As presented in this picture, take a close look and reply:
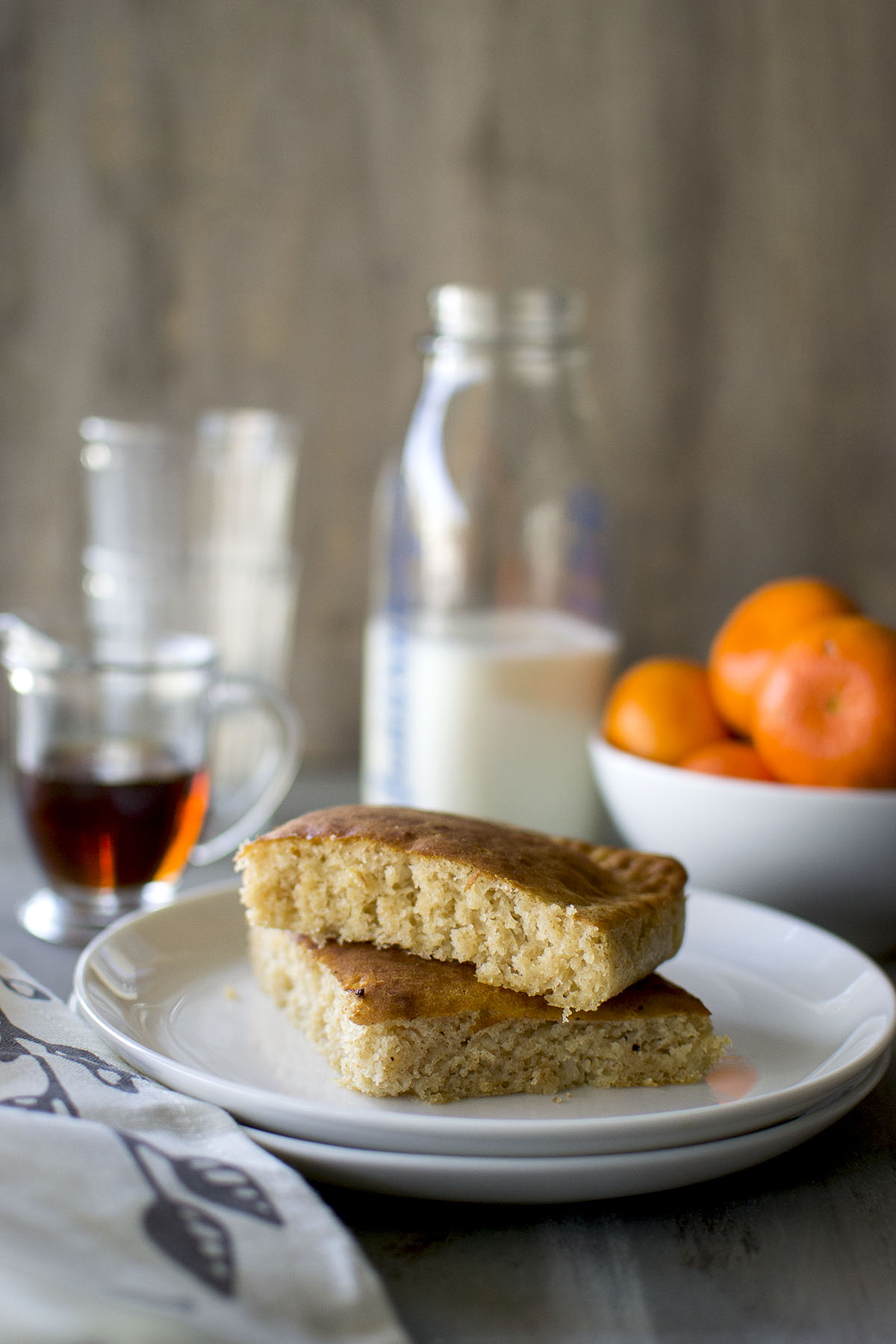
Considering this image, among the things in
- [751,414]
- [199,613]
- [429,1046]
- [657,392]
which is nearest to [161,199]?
[199,613]

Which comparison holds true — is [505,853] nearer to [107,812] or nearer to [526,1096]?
[526,1096]

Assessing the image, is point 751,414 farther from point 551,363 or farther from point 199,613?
point 199,613

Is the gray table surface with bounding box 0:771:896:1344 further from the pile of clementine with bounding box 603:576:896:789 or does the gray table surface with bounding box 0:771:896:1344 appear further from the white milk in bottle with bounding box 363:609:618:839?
the white milk in bottle with bounding box 363:609:618:839

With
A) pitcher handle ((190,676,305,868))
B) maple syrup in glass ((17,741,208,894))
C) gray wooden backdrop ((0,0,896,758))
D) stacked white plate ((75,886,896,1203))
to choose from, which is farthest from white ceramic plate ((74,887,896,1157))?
gray wooden backdrop ((0,0,896,758))

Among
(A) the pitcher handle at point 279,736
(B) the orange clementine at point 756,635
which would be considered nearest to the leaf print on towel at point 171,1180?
(A) the pitcher handle at point 279,736

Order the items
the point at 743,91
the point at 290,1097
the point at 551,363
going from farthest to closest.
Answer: the point at 743,91 < the point at 551,363 < the point at 290,1097

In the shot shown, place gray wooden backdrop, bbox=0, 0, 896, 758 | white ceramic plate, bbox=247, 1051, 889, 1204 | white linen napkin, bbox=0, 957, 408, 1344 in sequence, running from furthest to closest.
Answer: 1. gray wooden backdrop, bbox=0, 0, 896, 758
2. white ceramic plate, bbox=247, 1051, 889, 1204
3. white linen napkin, bbox=0, 957, 408, 1344

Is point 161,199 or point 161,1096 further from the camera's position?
point 161,199

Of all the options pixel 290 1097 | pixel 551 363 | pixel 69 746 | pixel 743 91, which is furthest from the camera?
pixel 743 91
